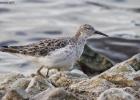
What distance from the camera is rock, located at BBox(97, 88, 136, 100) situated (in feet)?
29.7

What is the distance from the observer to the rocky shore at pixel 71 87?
907cm

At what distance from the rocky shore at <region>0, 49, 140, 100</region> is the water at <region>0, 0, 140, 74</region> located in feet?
25.9

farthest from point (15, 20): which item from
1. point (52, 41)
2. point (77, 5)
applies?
point (52, 41)

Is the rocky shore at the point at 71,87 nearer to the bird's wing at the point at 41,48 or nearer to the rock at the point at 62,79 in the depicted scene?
the rock at the point at 62,79

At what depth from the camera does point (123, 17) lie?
838 inches

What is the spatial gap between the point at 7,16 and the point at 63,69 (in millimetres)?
9864

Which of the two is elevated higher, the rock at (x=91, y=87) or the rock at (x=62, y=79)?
the rock at (x=91, y=87)

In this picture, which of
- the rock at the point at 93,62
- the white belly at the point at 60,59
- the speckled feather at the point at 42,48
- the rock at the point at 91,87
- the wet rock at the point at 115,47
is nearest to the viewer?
the rock at the point at 91,87

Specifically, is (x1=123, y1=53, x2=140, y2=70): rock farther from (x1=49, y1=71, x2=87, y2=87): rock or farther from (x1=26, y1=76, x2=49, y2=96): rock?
(x1=26, y1=76, x2=49, y2=96): rock

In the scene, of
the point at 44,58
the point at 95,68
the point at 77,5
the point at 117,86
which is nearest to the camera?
the point at 117,86

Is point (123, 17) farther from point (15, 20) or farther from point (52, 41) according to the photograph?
point (52, 41)

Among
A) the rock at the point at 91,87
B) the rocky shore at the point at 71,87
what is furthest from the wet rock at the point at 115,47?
the rock at the point at 91,87

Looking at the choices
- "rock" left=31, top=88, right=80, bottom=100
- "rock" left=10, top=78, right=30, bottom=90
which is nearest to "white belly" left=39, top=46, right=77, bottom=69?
"rock" left=10, top=78, right=30, bottom=90

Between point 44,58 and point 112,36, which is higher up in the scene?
point 44,58
